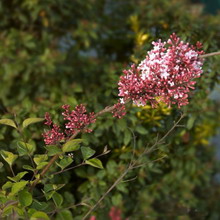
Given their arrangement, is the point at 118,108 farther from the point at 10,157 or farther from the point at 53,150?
the point at 10,157

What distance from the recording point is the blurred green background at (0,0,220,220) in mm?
2676

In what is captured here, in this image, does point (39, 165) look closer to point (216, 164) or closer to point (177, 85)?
point (177, 85)

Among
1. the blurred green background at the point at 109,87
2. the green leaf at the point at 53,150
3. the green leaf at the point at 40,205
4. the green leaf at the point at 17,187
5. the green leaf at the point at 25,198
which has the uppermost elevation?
the green leaf at the point at 53,150

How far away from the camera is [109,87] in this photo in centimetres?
277

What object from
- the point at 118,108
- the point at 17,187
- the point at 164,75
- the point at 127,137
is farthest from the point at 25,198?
the point at 127,137

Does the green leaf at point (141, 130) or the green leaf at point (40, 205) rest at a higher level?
the green leaf at point (40, 205)

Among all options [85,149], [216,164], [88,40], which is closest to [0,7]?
[88,40]

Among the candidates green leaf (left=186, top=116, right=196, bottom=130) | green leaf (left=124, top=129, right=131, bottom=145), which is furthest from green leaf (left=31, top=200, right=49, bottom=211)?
green leaf (left=186, top=116, right=196, bottom=130)

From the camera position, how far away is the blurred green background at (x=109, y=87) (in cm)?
268

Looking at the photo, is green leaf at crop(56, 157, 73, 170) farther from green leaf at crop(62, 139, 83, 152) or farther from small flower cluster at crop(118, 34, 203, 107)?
small flower cluster at crop(118, 34, 203, 107)

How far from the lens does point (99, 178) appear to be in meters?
2.69

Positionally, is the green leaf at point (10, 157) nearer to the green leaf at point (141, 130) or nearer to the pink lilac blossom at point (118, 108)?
the pink lilac blossom at point (118, 108)

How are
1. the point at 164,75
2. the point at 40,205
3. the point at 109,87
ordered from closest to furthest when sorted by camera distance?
the point at 164,75
the point at 40,205
the point at 109,87

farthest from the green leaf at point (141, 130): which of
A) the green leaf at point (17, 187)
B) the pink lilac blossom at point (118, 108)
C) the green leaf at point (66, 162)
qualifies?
the green leaf at point (17, 187)
